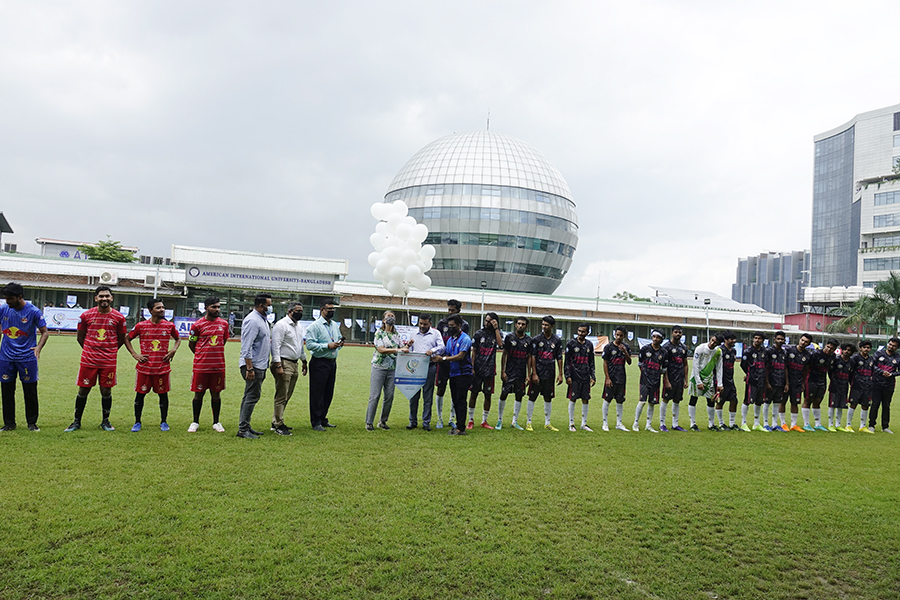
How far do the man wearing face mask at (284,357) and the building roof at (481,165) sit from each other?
41.1 meters

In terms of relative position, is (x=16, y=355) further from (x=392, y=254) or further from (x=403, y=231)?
(x=403, y=231)

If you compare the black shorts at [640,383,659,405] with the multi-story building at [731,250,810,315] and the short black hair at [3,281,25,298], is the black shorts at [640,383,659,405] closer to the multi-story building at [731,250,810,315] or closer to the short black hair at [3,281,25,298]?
the short black hair at [3,281,25,298]

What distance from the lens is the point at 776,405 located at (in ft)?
35.7

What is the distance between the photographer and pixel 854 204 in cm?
8394

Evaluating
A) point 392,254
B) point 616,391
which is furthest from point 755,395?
point 392,254

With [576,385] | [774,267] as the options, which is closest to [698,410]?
[576,385]

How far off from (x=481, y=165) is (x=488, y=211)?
4441mm

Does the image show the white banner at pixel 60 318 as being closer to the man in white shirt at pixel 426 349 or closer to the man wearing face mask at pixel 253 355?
the man wearing face mask at pixel 253 355

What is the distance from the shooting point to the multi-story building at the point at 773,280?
400 ft

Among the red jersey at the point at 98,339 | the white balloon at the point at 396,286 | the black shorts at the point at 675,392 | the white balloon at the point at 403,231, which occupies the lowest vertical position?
the black shorts at the point at 675,392

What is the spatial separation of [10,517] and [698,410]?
40.5ft

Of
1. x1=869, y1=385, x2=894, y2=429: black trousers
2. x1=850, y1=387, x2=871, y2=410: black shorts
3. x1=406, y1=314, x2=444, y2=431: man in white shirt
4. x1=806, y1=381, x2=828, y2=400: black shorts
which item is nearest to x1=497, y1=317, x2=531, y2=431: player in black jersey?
x1=406, y1=314, x2=444, y2=431: man in white shirt

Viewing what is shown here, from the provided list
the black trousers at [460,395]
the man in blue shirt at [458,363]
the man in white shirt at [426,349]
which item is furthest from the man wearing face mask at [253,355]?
the black trousers at [460,395]

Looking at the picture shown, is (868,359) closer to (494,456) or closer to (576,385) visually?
(576,385)
